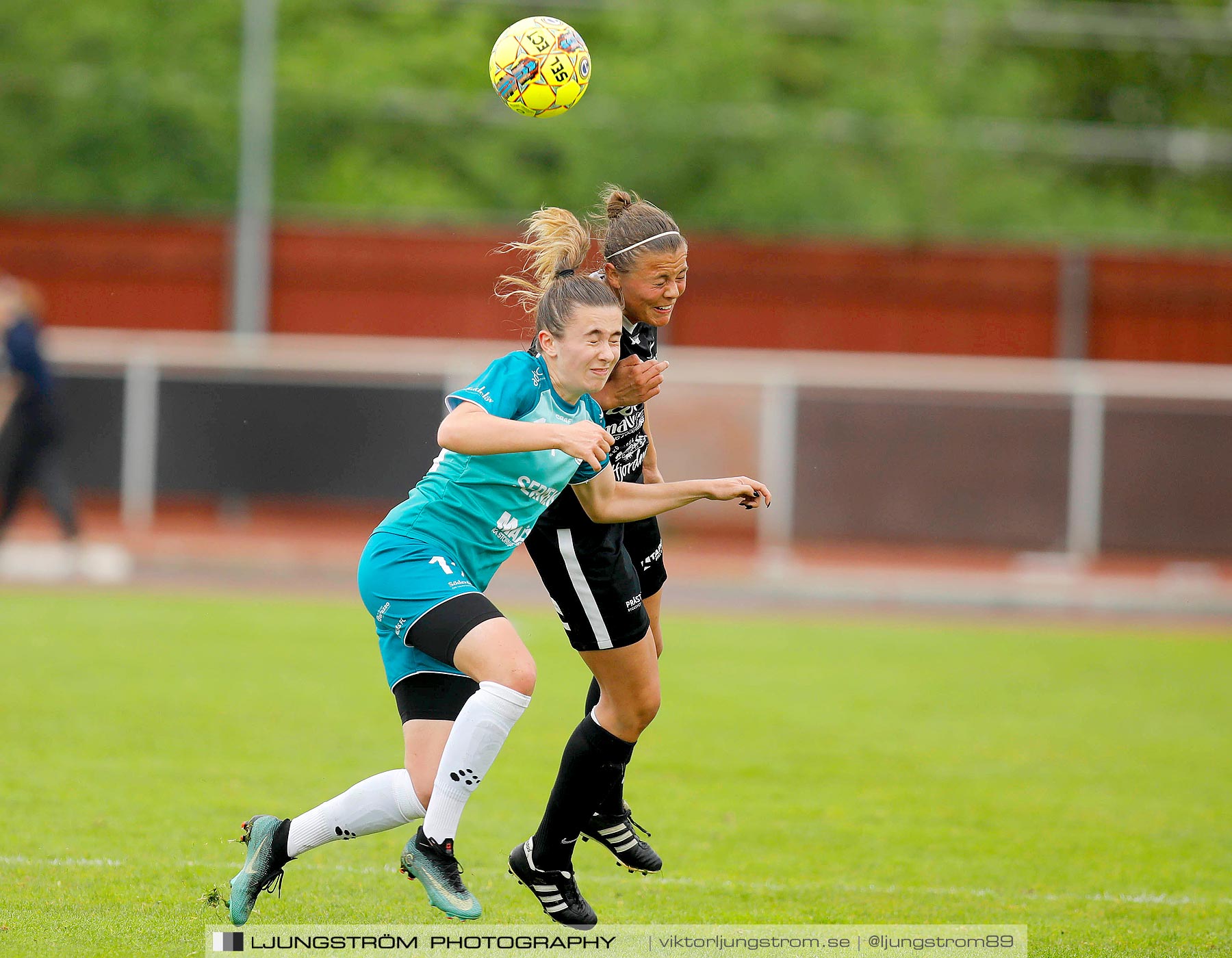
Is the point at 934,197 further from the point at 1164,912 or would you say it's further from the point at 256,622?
the point at 1164,912

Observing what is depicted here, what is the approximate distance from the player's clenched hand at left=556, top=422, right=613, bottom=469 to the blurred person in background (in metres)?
10.9

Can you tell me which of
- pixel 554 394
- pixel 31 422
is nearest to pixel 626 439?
pixel 554 394

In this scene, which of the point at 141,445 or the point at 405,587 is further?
the point at 141,445

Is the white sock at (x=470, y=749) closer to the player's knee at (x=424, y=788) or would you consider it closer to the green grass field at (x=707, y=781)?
the player's knee at (x=424, y=788)

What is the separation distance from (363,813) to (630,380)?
160cm

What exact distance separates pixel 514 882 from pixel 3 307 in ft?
33.6

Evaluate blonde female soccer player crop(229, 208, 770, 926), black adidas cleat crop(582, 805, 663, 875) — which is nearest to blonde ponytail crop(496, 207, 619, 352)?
blonde female soccer player crop(229, 208, 770, 926)

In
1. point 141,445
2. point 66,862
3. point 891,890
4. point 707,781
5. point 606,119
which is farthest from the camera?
point 606,119

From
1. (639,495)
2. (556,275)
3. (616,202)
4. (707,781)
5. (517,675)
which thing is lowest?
(707,781)

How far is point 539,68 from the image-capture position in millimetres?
5484

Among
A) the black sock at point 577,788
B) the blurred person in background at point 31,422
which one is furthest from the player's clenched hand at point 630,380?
the blurred person in background at point 31,422

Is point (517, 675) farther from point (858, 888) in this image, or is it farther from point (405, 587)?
point (858, 888)

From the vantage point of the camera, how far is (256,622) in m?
12.0

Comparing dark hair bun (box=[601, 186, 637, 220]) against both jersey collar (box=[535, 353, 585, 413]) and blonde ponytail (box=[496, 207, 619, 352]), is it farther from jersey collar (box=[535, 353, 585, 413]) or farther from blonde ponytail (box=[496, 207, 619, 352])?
jersey collar (box=[535, 353, 585, 413])
